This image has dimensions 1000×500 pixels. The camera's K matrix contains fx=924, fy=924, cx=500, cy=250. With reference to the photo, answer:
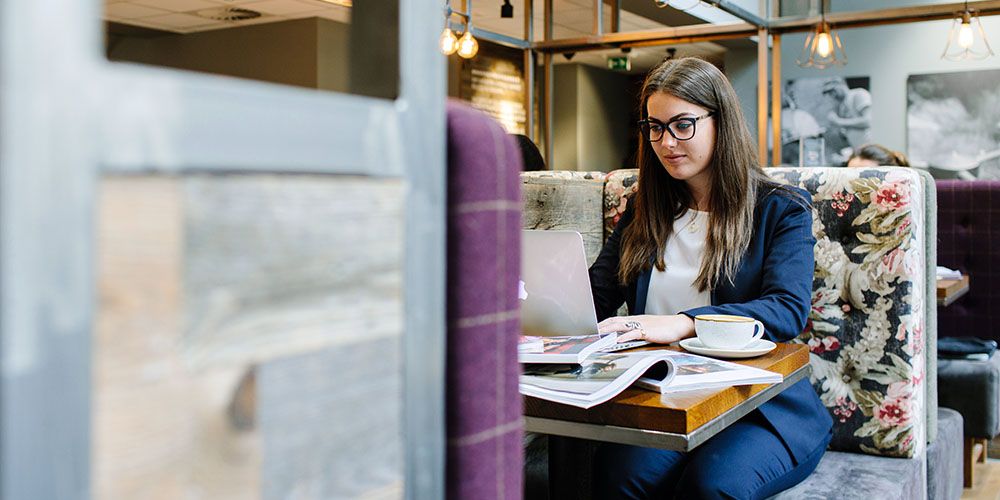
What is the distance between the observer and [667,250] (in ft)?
6.73

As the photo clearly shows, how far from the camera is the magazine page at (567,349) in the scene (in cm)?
130

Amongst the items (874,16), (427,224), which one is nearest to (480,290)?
(427,224)

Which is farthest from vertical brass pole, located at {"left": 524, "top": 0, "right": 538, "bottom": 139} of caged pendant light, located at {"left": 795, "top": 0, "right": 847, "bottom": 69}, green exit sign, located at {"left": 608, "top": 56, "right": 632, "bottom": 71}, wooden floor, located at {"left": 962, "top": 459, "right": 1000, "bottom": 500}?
wooden floor, located at {"left": 962, "top": 459, "right": 1000, "bottom": 500}

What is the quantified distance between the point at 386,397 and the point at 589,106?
7.69 m

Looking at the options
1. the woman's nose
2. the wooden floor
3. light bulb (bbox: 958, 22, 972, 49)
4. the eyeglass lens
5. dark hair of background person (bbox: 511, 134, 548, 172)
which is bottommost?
the wooden floor

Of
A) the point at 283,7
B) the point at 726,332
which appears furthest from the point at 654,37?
the point at 726,332

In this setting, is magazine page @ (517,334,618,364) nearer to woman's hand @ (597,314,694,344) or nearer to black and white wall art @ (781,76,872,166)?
woman's hand @ (597,314,694,344)

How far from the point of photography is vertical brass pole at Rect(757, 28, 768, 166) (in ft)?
21.7

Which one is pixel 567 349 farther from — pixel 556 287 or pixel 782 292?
pixel 782 292

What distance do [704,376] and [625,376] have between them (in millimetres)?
144

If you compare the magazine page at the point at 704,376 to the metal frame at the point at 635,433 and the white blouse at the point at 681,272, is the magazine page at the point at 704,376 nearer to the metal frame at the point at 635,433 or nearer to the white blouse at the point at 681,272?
the metal frame at the point at 635,433

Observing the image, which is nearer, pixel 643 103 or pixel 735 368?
pixel 735 368

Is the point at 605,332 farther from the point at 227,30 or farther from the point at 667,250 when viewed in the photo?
the point at 227,30

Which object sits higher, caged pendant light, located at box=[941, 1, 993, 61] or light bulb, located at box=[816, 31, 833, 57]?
caged pendant light, located at box=[941, 1, 993, 61]
